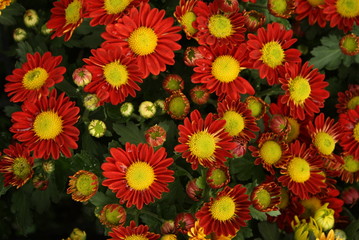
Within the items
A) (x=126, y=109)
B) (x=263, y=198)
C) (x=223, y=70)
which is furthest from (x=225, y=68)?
(x=263, y=198)

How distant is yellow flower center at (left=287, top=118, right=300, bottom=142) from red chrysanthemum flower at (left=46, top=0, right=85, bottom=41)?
38.7 inches

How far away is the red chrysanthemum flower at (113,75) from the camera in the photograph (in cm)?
147

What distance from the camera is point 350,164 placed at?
1.83 meters

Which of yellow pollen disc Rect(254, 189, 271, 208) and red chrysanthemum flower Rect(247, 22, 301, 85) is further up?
red chrysanthemum flower Rect(247, 22, 301, 85)

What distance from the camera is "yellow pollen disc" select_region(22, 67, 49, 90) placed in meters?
1.48

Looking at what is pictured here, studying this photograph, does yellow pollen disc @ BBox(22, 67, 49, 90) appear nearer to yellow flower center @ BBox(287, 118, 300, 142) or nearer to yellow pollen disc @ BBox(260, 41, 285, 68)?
yellow pollen disc @ BBox(260, 41, 285, 68)

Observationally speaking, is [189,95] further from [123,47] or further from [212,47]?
[123,47]

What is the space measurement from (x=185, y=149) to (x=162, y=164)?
0.10m

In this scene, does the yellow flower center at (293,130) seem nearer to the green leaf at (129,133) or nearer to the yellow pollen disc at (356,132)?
the yellow pollen disc at (356,132)

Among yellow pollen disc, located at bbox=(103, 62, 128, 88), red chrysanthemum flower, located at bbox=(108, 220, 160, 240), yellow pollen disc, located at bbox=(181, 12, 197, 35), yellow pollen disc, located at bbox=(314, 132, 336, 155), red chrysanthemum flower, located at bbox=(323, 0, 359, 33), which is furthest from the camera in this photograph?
red chrysanthemum flower, located at bbox=(323, 0, 359, 33)

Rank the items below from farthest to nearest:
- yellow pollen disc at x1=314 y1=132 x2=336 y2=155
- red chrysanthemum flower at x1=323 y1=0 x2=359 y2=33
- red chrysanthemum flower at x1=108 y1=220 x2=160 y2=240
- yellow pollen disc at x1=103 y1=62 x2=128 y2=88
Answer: red chrysanthemum flower at x1=323 y1=0 x2=359 y2=33 < yellow pollen disc at x1=314 y1=132 x2=336 y2=155 < yellow pollen disc at x1=103 y1=62 x2=128 y2=88 < red chrysanthemum flower at x1=108 y1=220 x2=160 y2=240

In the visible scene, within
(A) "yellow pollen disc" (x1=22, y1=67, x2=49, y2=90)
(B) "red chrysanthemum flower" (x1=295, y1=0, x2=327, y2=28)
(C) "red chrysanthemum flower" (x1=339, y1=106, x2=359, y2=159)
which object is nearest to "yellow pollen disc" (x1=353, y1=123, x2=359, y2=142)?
(C) "red chrysanthemum flower" (x1=339, y1=106, x2=359, y2=159)

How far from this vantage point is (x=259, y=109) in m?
1.62

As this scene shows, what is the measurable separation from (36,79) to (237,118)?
767 millimetres
